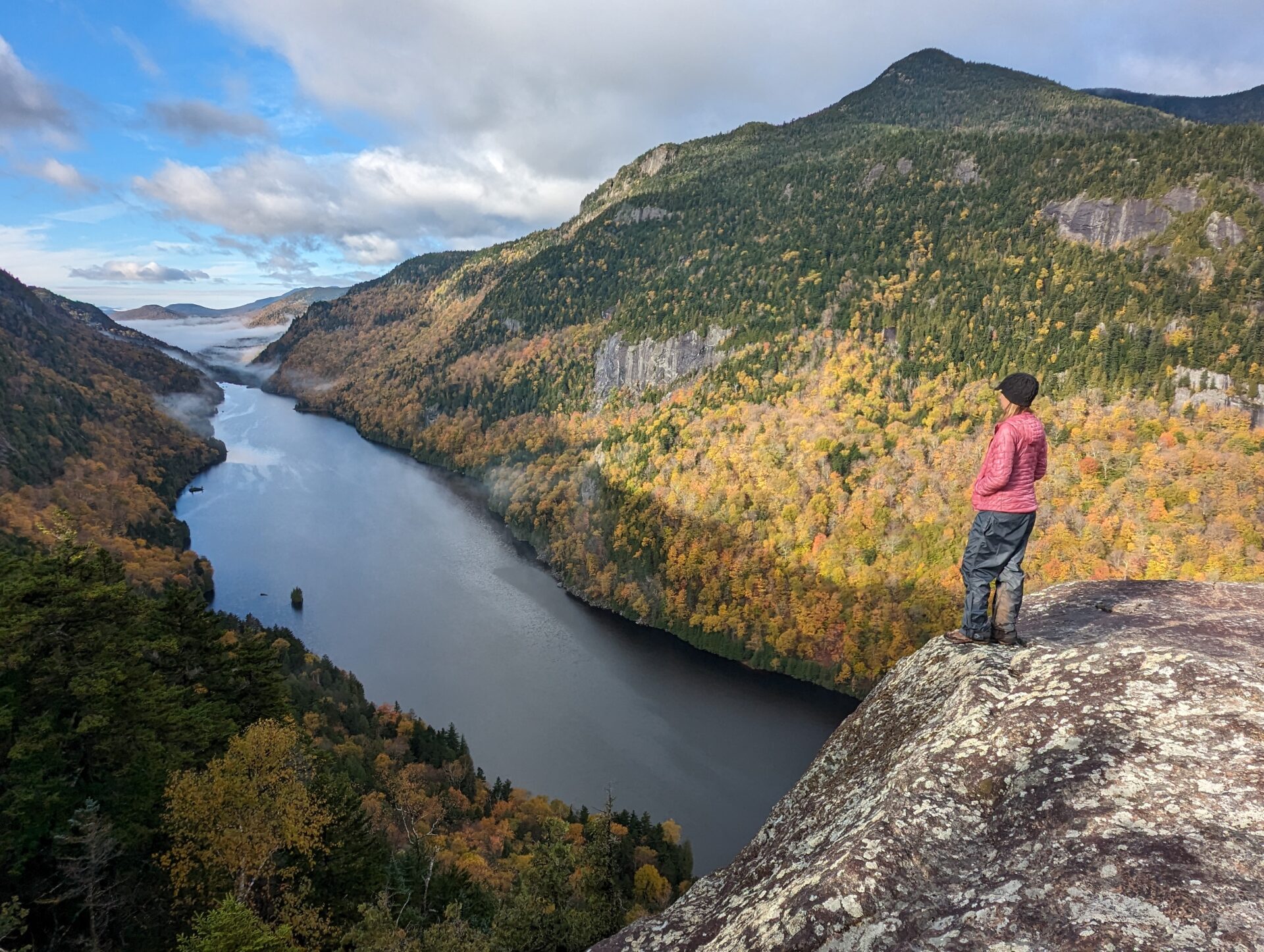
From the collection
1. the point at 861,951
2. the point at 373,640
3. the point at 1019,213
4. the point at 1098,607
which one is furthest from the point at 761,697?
the point at 1019,213

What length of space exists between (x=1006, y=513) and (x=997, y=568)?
80 centimetres

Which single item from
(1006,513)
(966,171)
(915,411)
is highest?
(966,171)

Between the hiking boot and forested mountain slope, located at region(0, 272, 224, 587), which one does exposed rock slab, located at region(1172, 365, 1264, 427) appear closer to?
the hiking boot

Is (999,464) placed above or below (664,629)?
above

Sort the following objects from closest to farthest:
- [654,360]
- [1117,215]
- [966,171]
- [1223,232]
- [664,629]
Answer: [664,629]
[1223,232]
[1117,215]
[654,360]
[966,171]

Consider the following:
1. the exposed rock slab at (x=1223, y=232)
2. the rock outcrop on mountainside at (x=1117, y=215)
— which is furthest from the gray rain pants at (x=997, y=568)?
the rock outcrop on mountainside at (x=1117, y=215)

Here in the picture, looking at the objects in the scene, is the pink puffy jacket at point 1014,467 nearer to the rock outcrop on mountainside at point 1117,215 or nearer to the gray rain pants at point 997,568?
the gray rain pants at point 997,568

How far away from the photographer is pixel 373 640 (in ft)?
285

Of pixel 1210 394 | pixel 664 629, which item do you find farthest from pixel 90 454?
pixel 1210 394

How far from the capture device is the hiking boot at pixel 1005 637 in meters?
8.78

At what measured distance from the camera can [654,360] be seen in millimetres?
181500

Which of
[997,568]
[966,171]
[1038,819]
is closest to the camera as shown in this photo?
[1038,819]

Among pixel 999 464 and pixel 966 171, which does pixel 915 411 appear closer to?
pixel 966 171

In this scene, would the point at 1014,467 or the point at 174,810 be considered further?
the point at 174,810
